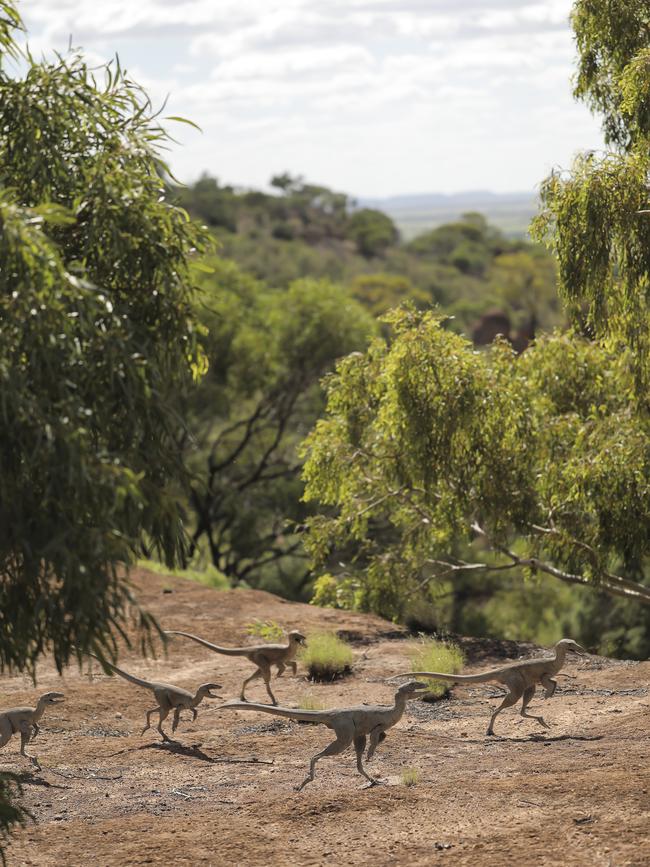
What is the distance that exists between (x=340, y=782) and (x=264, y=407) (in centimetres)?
2239

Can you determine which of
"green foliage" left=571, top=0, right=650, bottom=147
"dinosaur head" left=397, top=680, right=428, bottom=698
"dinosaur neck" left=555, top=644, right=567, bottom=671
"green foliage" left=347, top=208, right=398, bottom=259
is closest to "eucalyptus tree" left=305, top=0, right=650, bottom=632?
"green foliage" left=571, top=0, right=650, bottom=147

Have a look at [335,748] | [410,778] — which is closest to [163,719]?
[335,748]

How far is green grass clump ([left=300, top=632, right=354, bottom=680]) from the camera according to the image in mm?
12742

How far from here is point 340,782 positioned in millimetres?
9109

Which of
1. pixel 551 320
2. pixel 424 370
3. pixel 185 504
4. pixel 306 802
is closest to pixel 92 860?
pixel 306 802

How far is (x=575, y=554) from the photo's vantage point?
1473 cm

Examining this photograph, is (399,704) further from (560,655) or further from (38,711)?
(38,711)

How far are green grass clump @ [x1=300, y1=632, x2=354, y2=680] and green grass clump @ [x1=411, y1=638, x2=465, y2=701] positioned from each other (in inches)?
31.0

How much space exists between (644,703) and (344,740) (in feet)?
12.2

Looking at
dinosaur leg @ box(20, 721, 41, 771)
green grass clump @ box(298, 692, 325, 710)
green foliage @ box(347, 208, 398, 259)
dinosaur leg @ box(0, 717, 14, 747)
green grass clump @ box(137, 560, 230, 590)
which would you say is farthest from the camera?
green foliage @ box(347, 208, 398, 259)

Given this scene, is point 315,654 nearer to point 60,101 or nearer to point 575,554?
point 575,554

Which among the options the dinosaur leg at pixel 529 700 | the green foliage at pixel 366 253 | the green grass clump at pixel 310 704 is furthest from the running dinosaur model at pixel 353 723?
the green foliage at pixel 366 253

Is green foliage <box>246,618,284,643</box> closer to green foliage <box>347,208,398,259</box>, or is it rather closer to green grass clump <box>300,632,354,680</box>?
green grass clump <box>300,632,354,680</box>

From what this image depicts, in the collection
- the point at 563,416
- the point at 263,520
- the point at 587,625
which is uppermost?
the point at 563,416
